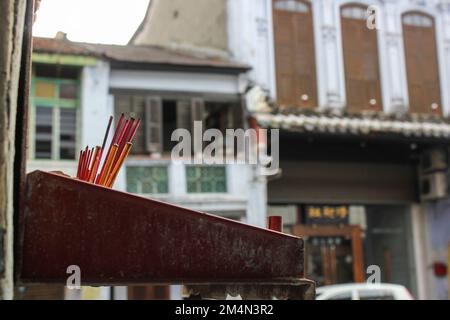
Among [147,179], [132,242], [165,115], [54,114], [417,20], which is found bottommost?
[132,242]

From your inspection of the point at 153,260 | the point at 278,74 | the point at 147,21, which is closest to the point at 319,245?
the point at 278,74

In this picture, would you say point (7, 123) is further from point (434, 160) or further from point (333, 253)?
point (434, 160)

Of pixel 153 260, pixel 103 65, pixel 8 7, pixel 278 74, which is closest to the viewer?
pixel 8 7

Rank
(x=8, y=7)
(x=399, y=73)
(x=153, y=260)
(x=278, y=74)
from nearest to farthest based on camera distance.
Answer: (x=8, y=7) → (x=153, y=260) → (x=278, y=74) → (x=399, y=73)

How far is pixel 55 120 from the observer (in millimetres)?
13469

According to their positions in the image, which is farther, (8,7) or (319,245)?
(319,245)

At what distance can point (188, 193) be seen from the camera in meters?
13.8

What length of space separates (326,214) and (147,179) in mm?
4626

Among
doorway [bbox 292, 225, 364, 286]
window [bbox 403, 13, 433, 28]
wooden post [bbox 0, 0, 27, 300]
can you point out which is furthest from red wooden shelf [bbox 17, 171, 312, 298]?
window [bbox 403, 13, 433, 28]

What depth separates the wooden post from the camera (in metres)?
2.33

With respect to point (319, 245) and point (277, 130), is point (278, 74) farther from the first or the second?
point (319, 245)

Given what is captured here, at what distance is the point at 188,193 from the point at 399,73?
6.27 m

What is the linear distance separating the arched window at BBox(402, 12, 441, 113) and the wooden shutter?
6.40 metres

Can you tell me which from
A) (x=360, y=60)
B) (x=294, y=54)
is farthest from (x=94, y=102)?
(x=360, y=60)
